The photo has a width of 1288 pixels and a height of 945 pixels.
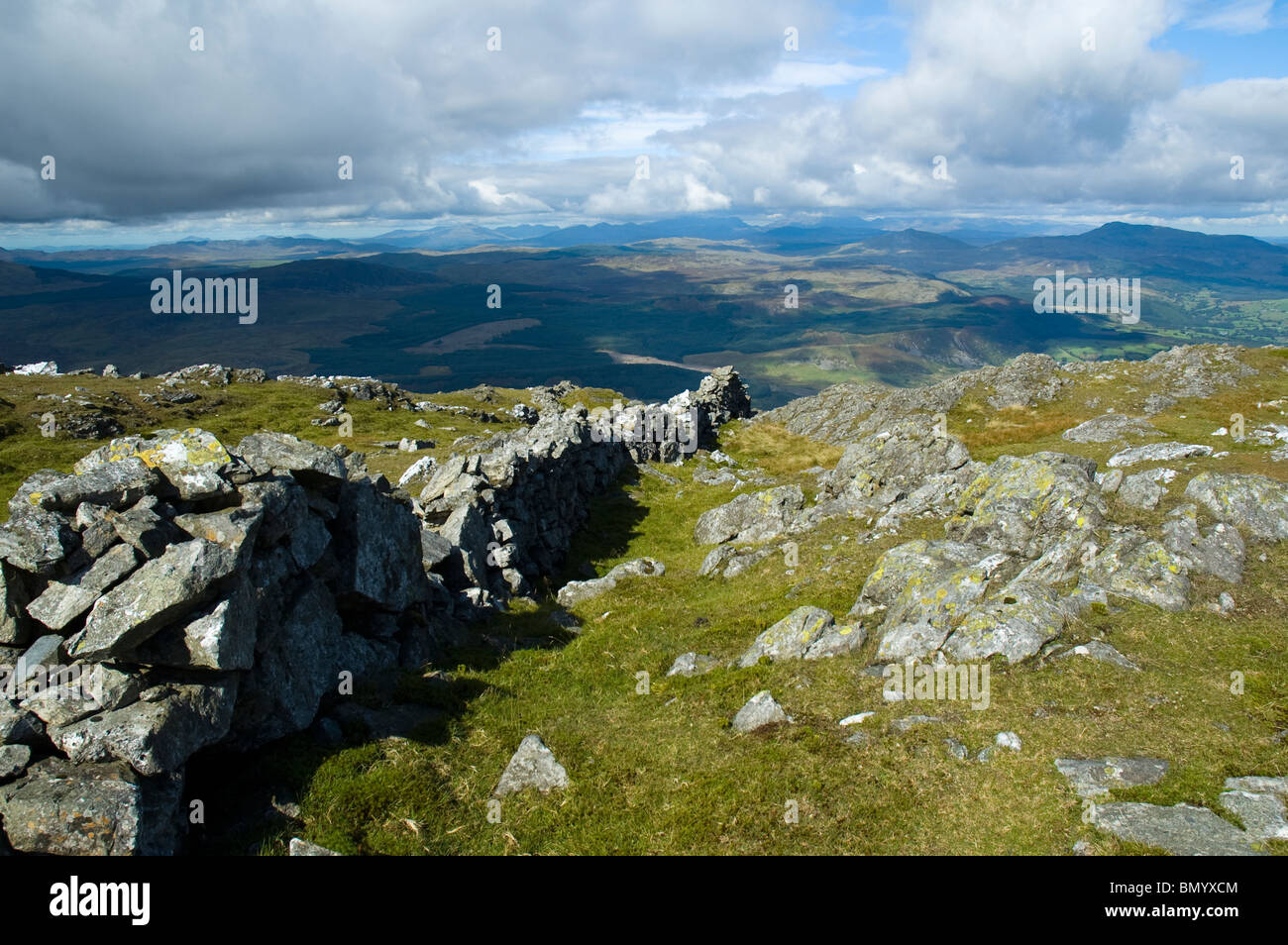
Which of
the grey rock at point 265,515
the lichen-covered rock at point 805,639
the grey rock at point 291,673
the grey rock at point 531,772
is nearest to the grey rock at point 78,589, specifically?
the grey rock at point 265,515

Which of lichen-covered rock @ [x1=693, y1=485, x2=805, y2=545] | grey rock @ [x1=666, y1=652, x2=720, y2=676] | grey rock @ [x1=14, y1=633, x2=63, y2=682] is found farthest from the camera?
lichen-covered rock @ [x1=693, y1=485, x2=805, y2=545]

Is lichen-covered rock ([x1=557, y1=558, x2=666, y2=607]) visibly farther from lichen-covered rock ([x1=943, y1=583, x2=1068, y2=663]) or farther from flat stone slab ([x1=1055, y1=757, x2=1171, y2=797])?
flat stone slab ([x1=1055, y1=757, x2=1171, y2=797])

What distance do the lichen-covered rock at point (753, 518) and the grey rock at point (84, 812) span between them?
35192 millimetres

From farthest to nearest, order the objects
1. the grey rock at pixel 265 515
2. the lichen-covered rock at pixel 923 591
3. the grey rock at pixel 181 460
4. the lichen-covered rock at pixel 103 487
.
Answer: the lichen-covered rock at pixel 923 591, the grey rock at pixel 181 460, the grey rock at pixel 265 515, the lichen-covered rock at pixel 103 487

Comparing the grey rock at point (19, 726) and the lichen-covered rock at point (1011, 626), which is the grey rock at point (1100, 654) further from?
the grey rock at point (19, 726)

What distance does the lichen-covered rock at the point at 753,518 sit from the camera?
43844 mm

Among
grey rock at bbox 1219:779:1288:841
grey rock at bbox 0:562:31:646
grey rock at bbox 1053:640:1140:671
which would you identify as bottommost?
grey rock at bbox 1219:779:1288:841

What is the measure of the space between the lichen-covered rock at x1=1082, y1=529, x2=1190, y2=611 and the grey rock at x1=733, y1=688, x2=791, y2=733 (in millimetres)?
12913

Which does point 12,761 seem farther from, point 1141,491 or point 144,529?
point 1141,491

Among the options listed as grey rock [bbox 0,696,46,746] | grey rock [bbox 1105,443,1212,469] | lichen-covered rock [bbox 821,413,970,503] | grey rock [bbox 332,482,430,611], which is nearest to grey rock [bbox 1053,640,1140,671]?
grey rock [bbox 332,482,430,611]

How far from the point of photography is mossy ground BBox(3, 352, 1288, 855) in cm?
1366

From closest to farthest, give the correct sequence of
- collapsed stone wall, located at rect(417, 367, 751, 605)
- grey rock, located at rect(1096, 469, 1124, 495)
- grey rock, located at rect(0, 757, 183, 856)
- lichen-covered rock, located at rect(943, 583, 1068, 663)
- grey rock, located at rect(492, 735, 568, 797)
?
grey rock, located at rect(0, 757, 183, 856) < grey rock, located at rect(492, 735, 568, 797) < lichen-covered rock, located at rect(943, 583, 1068, 663) < grey rock, located at rect(1096, 469, 1124, 495) < collapsed stone wall, located at rect(417, 367, 751, 605)
